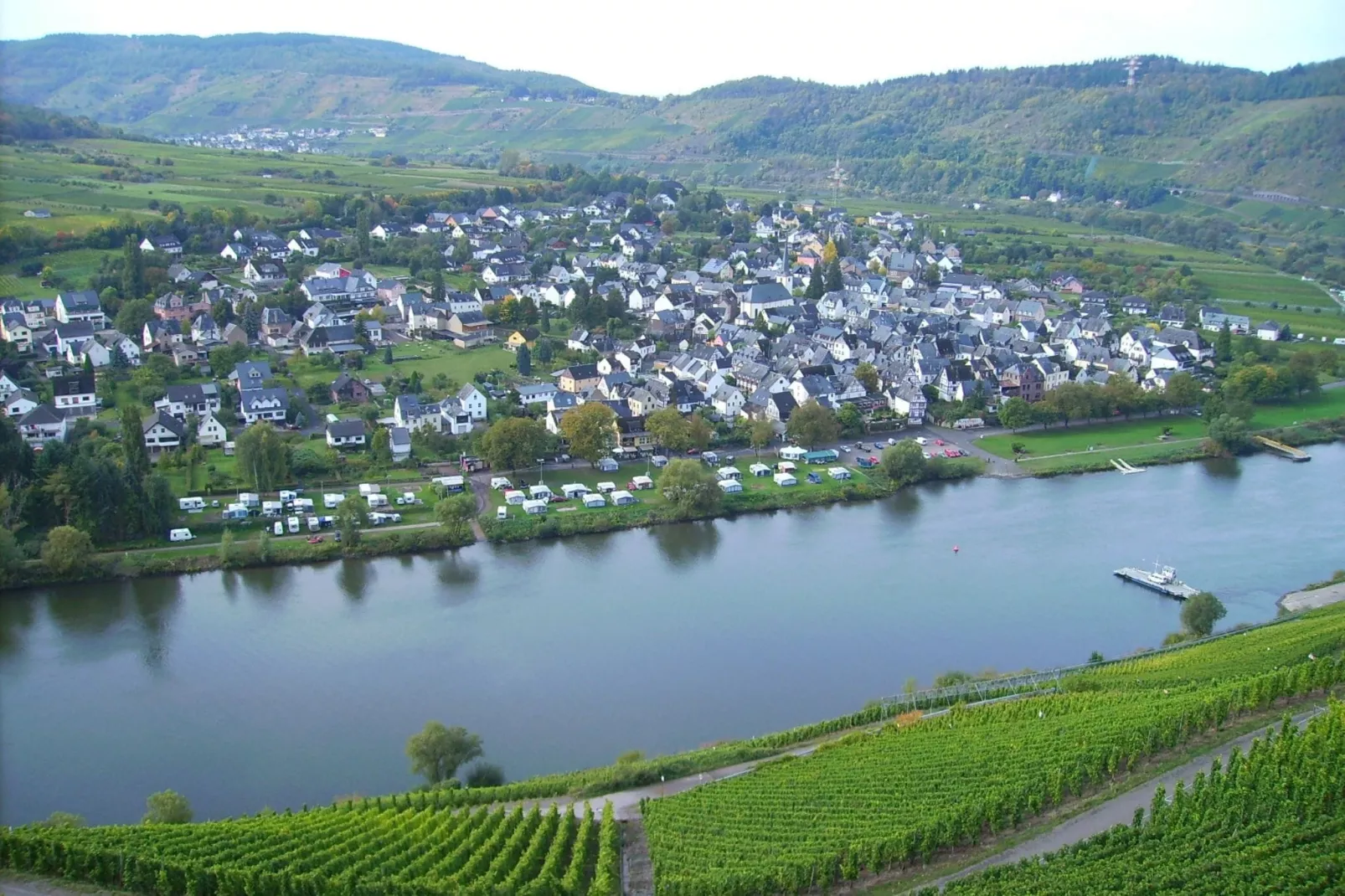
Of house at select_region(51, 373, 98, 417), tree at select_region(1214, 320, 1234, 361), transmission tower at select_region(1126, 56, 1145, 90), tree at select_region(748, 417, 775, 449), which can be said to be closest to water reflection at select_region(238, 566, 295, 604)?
house at select_region(51, 373, 98, 417)

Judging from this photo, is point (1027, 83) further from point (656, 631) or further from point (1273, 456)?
point (656, 631)

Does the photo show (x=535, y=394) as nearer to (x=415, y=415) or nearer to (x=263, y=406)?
(x=415, y=415)

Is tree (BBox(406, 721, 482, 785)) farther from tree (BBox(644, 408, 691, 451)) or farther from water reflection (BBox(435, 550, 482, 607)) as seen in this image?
tree (BBox(644, 408, 691, 451))

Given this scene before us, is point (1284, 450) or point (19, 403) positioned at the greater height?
point (19, 403)

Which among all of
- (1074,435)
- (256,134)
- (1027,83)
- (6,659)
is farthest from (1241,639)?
(256,134)

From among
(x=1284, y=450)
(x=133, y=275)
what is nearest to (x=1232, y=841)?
(x=1284, y=450)

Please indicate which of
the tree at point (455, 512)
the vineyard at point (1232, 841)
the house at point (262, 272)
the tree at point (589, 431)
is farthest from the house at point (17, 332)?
the vineyard at point (1232, 841)
